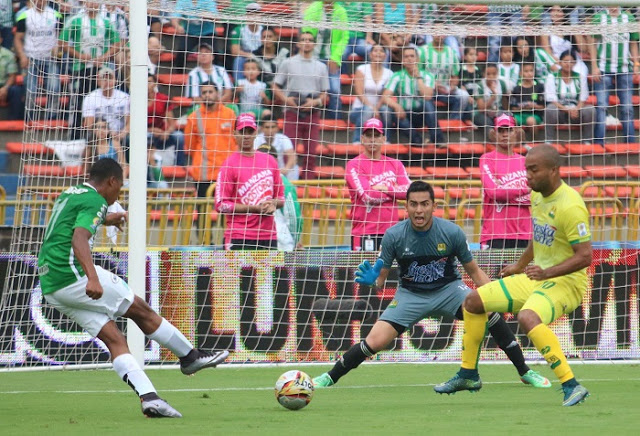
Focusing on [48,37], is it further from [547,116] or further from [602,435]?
[602,435]

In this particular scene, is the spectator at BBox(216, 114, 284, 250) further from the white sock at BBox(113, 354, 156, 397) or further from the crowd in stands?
the white sock at BBox(113, 354, 156, 397)

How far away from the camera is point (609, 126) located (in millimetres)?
14625

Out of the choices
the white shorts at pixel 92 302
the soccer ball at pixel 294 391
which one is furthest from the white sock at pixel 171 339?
the soccer ball at pixel 294 391

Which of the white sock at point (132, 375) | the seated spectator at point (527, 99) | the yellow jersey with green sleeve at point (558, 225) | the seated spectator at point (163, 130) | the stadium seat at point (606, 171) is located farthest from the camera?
the stadium seat at point (606, 171)

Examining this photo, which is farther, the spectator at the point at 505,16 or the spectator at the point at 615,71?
the spectator at the point at 615,71

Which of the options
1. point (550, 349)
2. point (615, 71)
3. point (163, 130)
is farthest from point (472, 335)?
point (615, 71)

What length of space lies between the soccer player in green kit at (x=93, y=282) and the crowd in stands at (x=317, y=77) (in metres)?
4.78

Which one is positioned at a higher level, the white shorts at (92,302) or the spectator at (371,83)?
the spectator at (371,83)

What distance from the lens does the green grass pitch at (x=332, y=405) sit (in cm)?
692

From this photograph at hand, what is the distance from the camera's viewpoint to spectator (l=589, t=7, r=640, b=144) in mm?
14594

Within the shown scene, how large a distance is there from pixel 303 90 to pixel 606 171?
14.0 ft

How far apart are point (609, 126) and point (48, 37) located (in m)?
7.05

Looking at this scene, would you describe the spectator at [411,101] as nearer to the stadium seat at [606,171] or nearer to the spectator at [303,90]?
the spectator at [303,90]

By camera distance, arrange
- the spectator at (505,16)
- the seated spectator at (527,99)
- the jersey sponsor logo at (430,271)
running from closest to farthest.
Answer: the jersey sponsor logo at (430,271) < the spectator at (505,16) < the seated spectator at (527,99)
